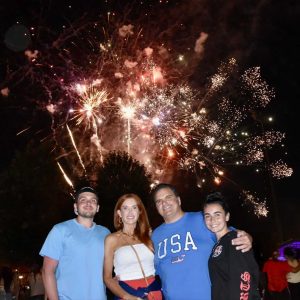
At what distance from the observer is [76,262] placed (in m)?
4.42

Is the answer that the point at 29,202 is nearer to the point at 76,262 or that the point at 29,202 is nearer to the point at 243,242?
the point at 76,262

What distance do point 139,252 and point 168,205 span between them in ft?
1.96

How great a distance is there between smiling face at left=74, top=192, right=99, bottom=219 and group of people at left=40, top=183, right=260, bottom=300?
0.01 meters

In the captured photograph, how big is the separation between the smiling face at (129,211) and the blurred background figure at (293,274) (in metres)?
5.25

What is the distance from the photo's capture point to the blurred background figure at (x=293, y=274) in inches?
343

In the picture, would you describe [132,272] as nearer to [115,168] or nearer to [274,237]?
[115,168]

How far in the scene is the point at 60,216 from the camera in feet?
76.7

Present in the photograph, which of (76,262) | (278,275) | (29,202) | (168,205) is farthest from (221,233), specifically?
(29,202)

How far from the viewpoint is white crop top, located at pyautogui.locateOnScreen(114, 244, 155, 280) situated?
4.35 m

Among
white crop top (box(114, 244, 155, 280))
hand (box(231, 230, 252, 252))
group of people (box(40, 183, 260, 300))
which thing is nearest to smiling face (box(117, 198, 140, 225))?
group of people (box(40, 183, 260, 300))

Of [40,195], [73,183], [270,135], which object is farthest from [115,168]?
[270,135]

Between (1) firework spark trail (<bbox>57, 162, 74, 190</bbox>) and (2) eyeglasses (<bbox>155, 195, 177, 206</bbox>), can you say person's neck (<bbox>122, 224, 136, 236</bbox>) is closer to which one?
(2) eyeglasses (<bbox>155, 195, 177, 206</bbox>)

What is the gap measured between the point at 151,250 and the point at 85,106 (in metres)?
15.5

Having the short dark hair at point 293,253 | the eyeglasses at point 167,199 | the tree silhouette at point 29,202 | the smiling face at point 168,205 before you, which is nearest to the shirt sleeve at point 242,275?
the smiling face at point 168,205
